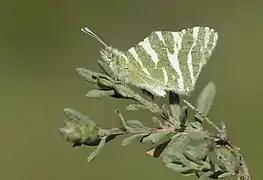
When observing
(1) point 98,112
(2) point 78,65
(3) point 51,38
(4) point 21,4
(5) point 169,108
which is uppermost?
(4) point 21,4

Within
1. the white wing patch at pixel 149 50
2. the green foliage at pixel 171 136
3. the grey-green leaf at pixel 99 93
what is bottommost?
the green foliage at pixel 171 136

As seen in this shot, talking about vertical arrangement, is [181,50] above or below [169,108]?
above

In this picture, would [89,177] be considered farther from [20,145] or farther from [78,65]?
[78,65]

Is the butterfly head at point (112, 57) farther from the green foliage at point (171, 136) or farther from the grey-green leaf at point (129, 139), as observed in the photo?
the grey-green leaf at point (129, 139)

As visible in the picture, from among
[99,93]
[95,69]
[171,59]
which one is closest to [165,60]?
[171,59]

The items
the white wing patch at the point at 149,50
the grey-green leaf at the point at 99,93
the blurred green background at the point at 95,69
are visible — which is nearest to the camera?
the grey-green leaf at the point at 99,93

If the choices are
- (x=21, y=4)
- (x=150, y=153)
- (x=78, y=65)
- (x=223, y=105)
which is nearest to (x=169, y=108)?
(x=150, y=153)

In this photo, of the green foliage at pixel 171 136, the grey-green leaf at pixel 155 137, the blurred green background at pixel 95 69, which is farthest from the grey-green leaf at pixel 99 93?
the blurred green background at pixel 95 69

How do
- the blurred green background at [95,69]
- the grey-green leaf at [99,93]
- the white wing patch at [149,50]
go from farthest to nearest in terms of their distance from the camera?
the blurred green background at [95,69] < the white wing patch at [149,50] < the grey-green leaf at [99,93]
